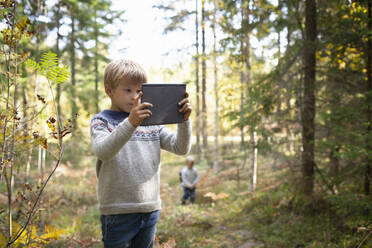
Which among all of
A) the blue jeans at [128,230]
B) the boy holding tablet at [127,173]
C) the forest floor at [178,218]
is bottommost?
the forest floor at [178,218]

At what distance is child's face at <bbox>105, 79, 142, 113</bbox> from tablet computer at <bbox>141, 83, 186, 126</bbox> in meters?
0.30

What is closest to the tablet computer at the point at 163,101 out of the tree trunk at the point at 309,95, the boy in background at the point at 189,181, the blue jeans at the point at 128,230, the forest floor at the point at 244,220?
the blue jeans at the point at 128,230

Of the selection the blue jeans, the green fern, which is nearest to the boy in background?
the blue jeans

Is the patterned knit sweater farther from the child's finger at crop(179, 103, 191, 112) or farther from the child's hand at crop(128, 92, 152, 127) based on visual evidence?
the child's hand at crop(128, 92, 152, 127)

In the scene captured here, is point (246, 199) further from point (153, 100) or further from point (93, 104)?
point (93, 104)

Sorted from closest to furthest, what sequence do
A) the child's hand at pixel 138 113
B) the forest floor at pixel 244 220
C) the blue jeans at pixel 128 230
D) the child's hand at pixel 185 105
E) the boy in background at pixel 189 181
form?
the child's hand at pixel 138 113 → the child's hand at pixel 185 105 → the blue jeans at pixel 128 230 → the forest floor at pixel 244 220 → the boy in background at pixel 189 181

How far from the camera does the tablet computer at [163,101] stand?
1.67 metres

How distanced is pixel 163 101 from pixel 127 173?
2.01 feet

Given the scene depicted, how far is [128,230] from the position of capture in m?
1.93

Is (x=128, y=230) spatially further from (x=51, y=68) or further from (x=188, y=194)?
(x=188, y=194)

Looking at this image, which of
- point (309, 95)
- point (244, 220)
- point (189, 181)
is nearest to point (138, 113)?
point (309, 95)

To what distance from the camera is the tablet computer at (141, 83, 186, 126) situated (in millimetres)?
1672

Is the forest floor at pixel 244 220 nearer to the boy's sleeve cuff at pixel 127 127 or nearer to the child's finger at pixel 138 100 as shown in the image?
the boy's sleeve cuff at pixel 127 127

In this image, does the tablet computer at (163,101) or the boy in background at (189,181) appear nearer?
the tablet computer at (163,101)
